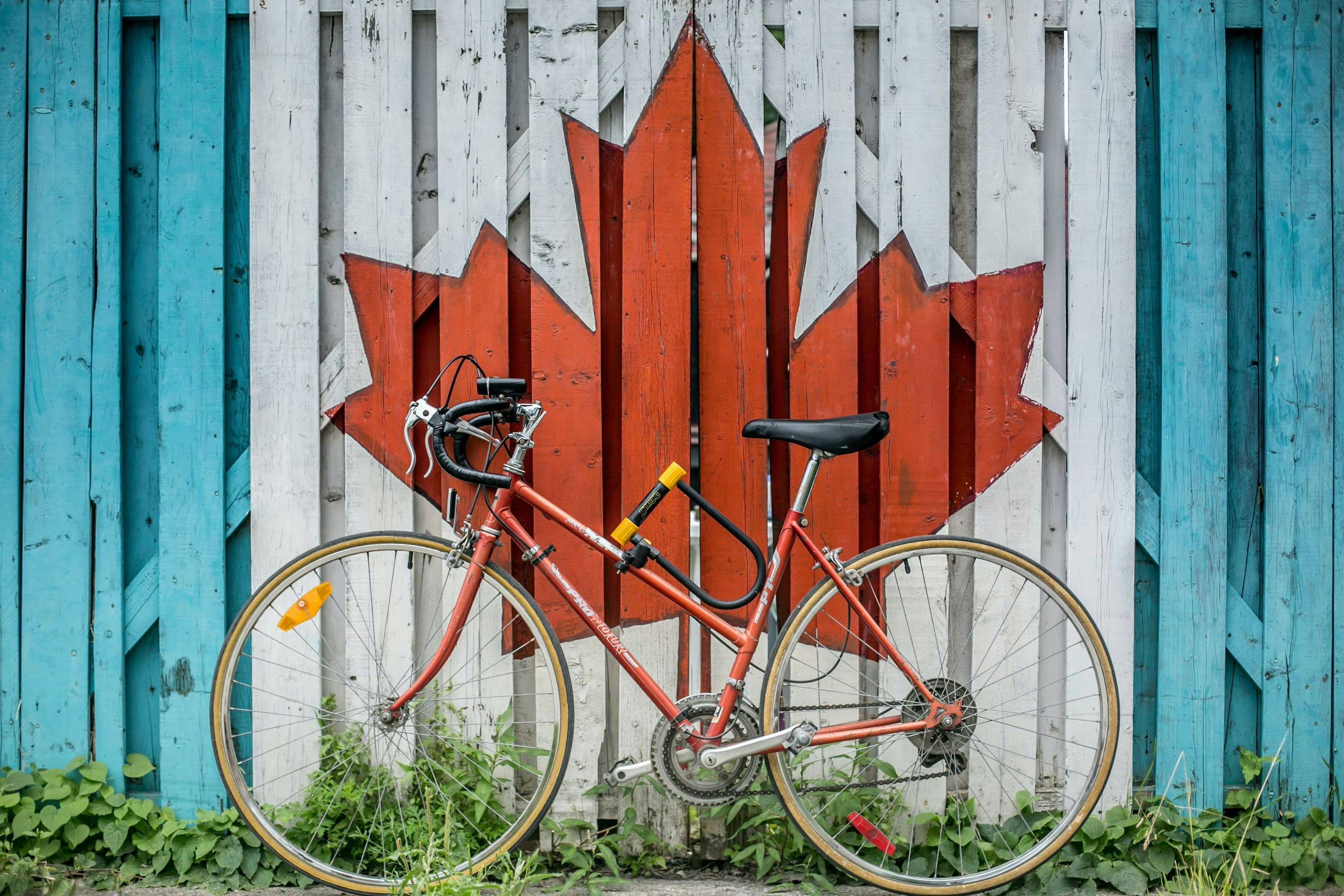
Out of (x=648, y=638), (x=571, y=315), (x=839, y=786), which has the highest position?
(x=571, y=315)

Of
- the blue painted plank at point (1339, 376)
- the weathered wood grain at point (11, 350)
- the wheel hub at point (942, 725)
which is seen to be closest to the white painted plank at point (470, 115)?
the weathered wood grain at point (11, 350)

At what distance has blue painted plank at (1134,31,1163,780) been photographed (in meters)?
3.25

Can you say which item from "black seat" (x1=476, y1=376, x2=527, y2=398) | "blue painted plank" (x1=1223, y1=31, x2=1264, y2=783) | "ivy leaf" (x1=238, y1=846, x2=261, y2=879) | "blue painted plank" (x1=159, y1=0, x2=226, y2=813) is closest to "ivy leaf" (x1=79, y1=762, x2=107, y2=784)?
"blue painted plank" (x1=159, y1=0, x2=226, y2=813)

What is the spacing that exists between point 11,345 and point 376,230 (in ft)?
4.50

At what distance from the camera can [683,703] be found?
2.88 meters

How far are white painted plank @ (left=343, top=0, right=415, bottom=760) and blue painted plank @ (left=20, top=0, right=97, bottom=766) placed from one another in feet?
3.10

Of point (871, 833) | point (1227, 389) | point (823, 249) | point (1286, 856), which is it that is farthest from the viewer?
point (1227, 389)

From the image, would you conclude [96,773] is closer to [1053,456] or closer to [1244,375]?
[1053,456]

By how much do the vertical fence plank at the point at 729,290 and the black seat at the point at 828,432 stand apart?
380mm

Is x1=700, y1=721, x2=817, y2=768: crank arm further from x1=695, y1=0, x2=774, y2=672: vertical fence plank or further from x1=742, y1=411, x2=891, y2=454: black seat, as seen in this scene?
x1=742, y1=411, x2=891, y2=454: black seat

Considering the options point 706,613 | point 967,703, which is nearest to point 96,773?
point 706,613

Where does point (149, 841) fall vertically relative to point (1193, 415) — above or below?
below

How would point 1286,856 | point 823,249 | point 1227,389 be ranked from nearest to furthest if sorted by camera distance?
point 1286,856, point 823,249, point 1227,389

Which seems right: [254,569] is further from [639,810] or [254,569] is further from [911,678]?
→ [911,678]
